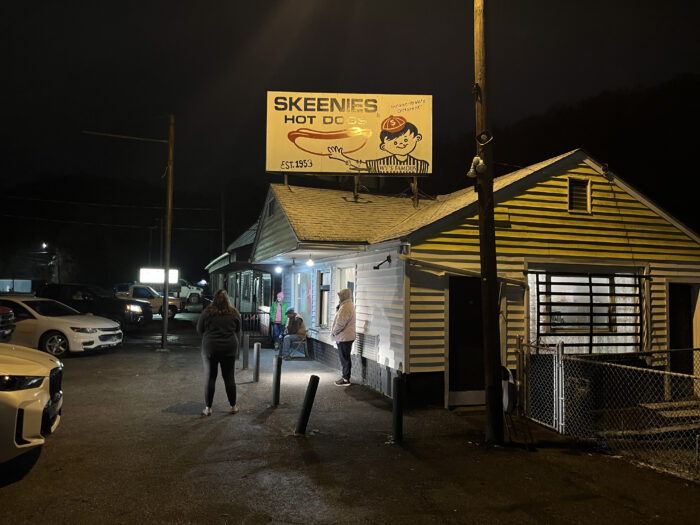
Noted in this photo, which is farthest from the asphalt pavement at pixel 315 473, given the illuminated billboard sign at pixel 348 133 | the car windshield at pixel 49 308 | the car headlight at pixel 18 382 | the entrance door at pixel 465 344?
the illuminated billboard sign at pixel 348 133

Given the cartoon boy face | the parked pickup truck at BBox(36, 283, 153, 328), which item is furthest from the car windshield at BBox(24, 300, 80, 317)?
the cartoon boy face

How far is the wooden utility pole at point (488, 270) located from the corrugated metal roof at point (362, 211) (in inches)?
84.4

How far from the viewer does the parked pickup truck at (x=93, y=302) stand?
1816 cm

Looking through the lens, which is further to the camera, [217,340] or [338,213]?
[338,213]

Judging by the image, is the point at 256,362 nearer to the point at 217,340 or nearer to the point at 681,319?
the point at 217,340

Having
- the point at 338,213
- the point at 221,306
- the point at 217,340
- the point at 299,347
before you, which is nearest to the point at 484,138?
the point at 221,306

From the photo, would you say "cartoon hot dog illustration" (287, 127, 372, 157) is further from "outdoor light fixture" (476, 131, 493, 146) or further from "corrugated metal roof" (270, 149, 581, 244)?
"outdoor light fixture" (476, 131, 493, 146)

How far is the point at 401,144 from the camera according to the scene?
551 inches

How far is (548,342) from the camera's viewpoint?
938 cm

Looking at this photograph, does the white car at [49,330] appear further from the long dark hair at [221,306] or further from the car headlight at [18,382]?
the car headlight at [18,382]

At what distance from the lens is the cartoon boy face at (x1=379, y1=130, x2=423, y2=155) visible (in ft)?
45.8

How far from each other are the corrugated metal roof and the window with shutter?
0.62 m

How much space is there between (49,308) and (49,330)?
1.10 metres

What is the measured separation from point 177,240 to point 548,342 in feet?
212
